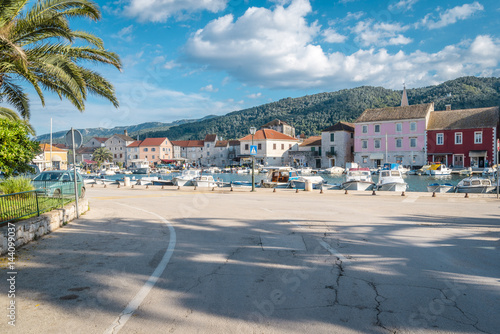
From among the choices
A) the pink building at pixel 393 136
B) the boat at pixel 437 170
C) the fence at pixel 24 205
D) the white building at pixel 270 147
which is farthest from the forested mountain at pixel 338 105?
the fence at pixel 24 205

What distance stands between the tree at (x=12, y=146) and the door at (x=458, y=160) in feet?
208

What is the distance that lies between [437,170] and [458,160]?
8.89 m

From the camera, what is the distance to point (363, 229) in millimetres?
10109

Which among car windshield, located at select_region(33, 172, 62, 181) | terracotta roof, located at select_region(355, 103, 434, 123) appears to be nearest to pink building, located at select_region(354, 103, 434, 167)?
terracotta roof, located at select_region(355, 103, 434, 123)

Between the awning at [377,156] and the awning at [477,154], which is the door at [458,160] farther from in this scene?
the awning at [377,156]

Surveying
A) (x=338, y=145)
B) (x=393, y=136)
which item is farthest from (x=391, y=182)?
(x=338, y=145)

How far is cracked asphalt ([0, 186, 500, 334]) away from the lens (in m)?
4.28

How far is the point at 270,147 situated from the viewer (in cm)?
8312

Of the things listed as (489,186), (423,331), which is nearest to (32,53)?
(423,331)

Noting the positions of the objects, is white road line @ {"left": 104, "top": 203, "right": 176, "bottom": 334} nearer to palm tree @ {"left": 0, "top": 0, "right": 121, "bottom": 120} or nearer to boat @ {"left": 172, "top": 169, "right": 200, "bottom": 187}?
palm tree @ {"left": 0, "top": 0, "right": 121, "bottom": 120}

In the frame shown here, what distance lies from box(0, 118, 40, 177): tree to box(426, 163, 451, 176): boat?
54.7 meters

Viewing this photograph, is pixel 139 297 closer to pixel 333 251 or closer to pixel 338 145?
pixel 333 251

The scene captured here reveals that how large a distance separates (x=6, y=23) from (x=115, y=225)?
6.70 meters

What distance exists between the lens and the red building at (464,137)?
54.7 m
